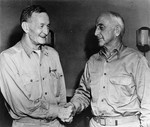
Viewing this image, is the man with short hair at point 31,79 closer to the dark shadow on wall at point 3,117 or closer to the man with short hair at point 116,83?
the man with short hair at point 116,83

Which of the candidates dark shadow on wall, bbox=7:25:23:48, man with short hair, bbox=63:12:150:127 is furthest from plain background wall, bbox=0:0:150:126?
man with short hair, bbox=63:12:150:127

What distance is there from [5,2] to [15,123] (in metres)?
1.89

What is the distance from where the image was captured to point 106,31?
3.03 m

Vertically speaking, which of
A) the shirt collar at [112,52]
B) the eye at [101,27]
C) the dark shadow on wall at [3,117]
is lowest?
the dark shadow on wall at [3,117]

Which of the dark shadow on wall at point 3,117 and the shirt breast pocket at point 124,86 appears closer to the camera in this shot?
the shirt breast pocket at point 124,86

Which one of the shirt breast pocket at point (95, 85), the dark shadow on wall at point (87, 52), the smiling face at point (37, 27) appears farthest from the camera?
the dark shadow on wall at point (87, 52)

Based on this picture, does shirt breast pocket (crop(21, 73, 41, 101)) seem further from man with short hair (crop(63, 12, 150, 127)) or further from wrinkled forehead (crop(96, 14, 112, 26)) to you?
wrinkled forehead (crop(96, 14, 112, 26))

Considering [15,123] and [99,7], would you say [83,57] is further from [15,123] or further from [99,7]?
[15,123]

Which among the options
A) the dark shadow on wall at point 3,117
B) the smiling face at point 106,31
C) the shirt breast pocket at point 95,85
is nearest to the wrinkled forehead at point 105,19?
the smiling face at point 106,31

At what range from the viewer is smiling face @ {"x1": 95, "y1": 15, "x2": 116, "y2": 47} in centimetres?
302

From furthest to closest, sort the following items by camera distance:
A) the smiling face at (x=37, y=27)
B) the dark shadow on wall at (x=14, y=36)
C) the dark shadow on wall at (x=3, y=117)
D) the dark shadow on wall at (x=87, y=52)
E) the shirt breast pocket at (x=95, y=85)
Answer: the dark shadow on wall at (x=87, y=52) < the dark shadow on wall at (x=14, y=36) < the dark shadow on wall at (x=3, y=117) < the shirt breast pocket at (x=95, y=85) < the smiling face at (x=37, y=27)

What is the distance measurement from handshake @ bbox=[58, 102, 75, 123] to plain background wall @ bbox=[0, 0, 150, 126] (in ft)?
3.77

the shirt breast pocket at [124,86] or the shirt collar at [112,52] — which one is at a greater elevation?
the shirt collar at [112,52]

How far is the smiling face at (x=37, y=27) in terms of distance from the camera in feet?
9.18
